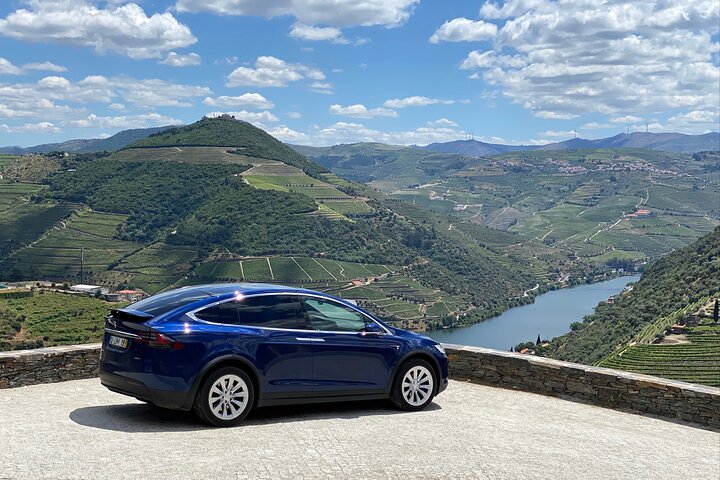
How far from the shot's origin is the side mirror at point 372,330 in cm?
911

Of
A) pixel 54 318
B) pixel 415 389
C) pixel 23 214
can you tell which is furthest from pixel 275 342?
pixel 23 214

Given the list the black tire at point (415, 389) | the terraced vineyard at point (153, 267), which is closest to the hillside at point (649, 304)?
the terraced vineyard at point (153, 267)

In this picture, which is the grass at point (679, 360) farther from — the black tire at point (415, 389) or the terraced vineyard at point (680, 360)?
the black tire at point (415, 389)

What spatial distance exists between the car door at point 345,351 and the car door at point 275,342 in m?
0.14

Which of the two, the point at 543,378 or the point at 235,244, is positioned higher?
the point at 543,378

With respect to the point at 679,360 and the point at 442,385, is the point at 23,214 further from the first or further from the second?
the point at 442,385

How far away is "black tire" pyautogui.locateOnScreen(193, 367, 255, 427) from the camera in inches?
310

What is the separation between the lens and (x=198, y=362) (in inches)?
307

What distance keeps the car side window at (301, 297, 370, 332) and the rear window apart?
3.89 feet

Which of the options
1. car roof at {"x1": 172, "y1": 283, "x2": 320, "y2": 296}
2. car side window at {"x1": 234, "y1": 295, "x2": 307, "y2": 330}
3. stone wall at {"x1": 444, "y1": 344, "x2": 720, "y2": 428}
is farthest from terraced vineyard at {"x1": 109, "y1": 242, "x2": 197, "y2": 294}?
car side window at {"x1": 234, "y1": 295, "x2": 307, "y2": 330}

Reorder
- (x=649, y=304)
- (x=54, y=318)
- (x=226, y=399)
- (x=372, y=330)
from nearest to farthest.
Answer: (x=226, y=399)
(x=372, y=330)
(x=54, y=318)
(x=649, y=304)

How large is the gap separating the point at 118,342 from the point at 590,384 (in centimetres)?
667

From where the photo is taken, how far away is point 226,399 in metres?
8.00

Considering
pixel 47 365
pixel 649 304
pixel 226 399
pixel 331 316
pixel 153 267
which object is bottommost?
pixel 649 304
